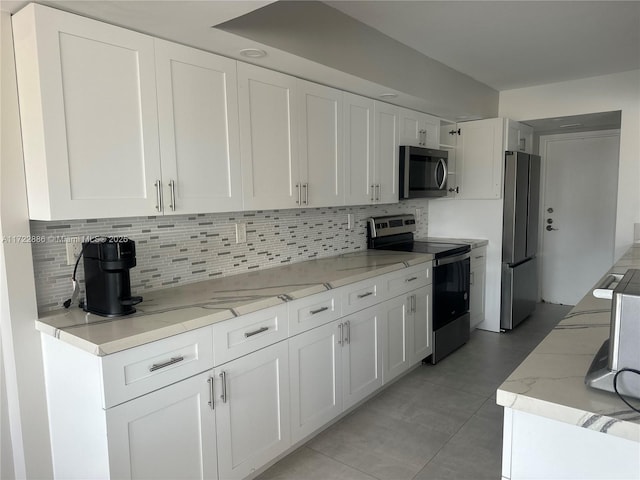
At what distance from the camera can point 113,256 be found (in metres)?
1.68

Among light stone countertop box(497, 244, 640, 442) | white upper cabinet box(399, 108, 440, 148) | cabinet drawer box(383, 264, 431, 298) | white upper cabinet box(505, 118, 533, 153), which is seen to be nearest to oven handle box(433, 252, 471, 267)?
cabinet drawer box(383, 264, 431, 298)

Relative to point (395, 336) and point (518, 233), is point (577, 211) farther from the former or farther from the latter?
point (395, 336)

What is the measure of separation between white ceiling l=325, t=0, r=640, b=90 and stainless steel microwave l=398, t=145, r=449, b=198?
0.76 meters

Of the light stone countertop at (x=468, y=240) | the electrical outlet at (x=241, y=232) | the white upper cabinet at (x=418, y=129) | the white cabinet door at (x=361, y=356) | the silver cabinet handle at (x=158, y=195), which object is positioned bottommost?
the white cabinet door at (x=361, y=356)

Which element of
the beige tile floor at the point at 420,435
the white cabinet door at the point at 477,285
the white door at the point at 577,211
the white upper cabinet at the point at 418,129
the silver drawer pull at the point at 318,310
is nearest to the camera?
the beige tile floor at the point at 420,435

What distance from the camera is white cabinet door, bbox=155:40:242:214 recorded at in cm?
189

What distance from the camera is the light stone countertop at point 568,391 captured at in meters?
0.92

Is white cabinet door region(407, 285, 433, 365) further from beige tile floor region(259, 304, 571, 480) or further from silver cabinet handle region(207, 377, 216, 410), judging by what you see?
silver cabinet handle region(207, 377, 216, 410)

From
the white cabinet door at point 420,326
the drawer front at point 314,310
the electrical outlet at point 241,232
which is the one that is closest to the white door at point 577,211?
the white cabinet door at point 420,326

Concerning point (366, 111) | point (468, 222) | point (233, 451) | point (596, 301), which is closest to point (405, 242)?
point (468, 222)

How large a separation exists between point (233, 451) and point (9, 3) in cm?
194

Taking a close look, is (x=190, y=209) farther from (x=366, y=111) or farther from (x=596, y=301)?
(x=596, y=301)

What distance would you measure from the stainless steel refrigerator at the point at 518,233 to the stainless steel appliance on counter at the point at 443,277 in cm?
57

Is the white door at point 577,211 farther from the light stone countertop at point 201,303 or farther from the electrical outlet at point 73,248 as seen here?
the electrical outlet at point 73,248
